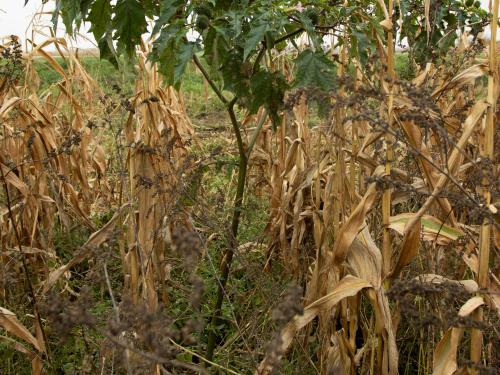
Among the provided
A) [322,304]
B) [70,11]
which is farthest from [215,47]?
[322,304]

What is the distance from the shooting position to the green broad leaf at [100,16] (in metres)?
1.58

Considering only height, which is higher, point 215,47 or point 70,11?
point 70,11

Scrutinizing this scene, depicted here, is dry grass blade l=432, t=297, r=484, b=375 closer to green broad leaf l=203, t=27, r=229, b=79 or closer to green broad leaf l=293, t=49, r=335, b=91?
green broad leaf l=293, t=49, r=335, b=91

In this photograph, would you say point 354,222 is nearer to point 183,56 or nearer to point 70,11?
point 183,56

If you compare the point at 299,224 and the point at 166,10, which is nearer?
the point at 166,10

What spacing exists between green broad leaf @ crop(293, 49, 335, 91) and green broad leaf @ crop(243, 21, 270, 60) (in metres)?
0.16

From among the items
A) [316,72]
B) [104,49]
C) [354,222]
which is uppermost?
[104,49]

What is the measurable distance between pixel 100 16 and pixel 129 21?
0.29 ft

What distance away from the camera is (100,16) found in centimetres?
159

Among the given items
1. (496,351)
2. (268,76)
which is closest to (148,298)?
(268,76)

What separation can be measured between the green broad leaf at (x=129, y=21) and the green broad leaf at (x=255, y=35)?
303mm

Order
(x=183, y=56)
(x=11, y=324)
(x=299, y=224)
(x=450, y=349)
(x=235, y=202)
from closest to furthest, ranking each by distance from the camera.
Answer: (x=450, y=349)
(x=183, y=56)
(x=11, y=324)
(x=235, y=202)
(x=299, y=224)

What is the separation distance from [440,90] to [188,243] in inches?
37.2

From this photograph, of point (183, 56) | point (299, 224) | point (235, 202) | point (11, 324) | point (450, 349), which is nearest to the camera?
point (450, 349)
